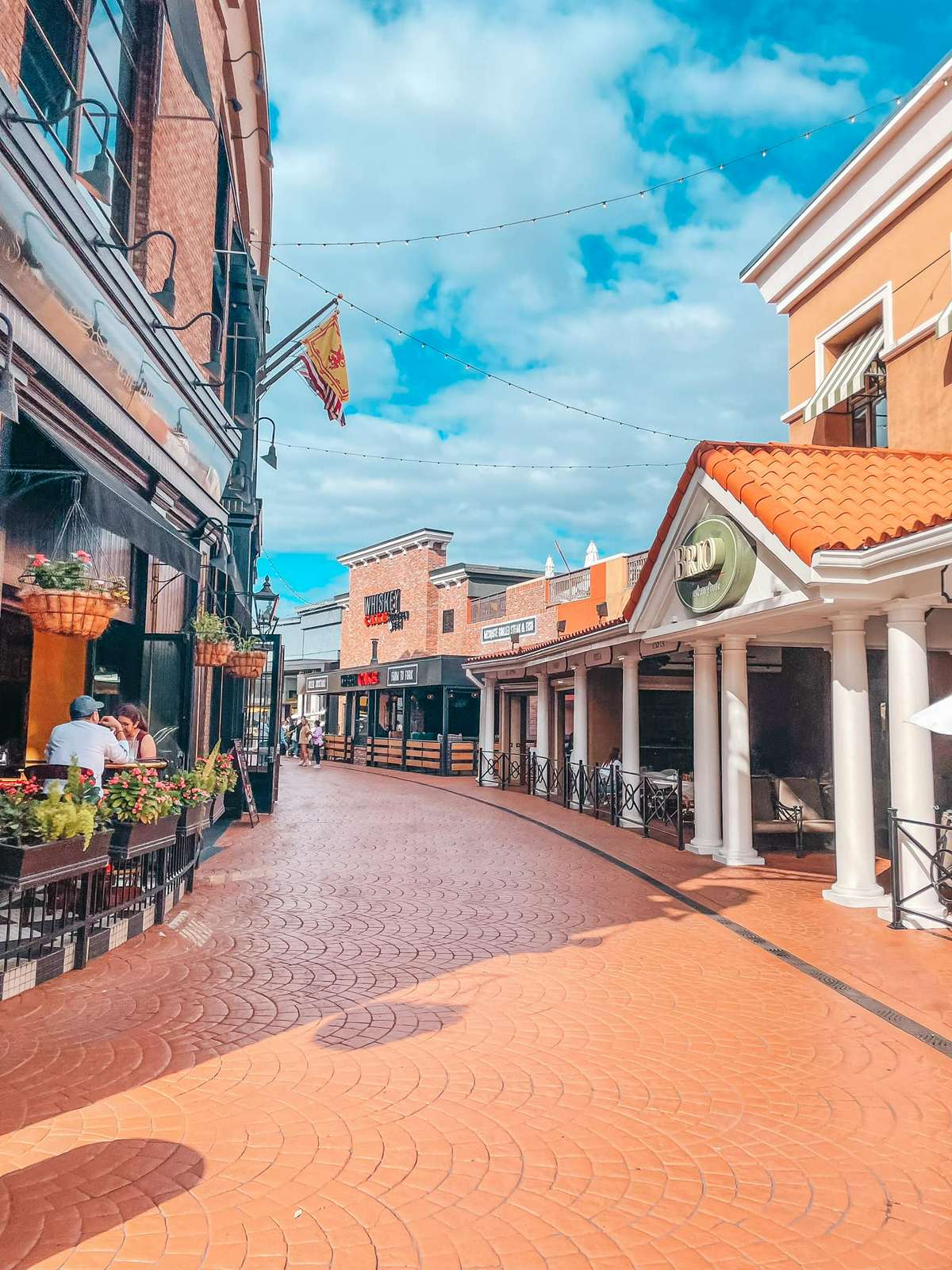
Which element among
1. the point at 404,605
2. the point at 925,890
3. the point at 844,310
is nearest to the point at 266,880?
the point at 925,890

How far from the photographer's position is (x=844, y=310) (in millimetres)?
11969

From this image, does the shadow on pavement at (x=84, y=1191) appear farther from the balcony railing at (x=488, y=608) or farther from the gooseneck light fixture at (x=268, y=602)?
the balcony railing at (x=488, y=608)

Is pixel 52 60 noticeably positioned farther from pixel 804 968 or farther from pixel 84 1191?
pixel 804 968

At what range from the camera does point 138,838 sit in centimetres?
609

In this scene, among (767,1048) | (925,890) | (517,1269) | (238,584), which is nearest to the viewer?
(517,1269)

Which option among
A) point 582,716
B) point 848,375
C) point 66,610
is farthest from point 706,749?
point 66,610

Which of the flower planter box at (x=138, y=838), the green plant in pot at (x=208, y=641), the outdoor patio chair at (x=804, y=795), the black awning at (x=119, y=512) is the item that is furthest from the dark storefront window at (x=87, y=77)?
the outdoor patio chair at (x=804, y=795)

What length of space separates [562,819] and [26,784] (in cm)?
1058

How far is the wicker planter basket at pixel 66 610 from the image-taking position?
544 centimetres

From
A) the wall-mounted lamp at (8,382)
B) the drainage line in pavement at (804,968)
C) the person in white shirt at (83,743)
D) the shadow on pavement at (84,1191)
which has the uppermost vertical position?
the wall-mounted lamp at (8,382)

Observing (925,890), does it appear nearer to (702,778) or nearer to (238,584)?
(702,778)

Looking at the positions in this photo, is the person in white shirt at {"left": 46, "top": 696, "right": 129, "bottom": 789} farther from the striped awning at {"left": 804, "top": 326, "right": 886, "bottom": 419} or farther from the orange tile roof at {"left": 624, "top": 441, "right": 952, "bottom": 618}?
the striped awning at {"left": 804, "top": 326, "right": 886, "bottom": 419}

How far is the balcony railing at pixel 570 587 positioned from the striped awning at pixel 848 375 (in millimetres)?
12450

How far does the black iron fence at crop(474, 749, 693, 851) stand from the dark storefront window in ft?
31.6
